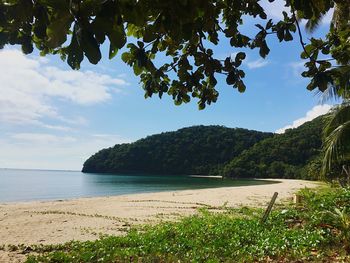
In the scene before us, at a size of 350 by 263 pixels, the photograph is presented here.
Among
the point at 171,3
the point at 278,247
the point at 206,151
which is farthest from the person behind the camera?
the point at 206,151

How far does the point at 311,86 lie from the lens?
3.24 m

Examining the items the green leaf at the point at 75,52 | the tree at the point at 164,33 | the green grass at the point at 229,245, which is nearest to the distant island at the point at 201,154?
the green grass at the point at 229,245

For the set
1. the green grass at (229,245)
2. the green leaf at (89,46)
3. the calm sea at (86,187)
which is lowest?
the green grass at (229,245)

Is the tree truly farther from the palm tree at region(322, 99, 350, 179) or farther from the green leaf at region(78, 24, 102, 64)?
the palm tree at region(322, 99, 350, 179)

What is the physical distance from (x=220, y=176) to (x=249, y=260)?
4054 inches

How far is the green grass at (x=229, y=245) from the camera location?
610 centimetres

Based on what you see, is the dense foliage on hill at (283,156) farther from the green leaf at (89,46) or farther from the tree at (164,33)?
the green leaf at (89,46)

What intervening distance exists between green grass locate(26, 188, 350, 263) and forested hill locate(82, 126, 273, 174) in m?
101

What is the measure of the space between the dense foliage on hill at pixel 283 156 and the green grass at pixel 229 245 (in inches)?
2580

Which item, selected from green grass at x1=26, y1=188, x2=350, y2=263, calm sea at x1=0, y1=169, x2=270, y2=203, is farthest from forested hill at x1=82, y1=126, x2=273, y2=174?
green grass at x1=26, y1=188, x2=350, y2=263

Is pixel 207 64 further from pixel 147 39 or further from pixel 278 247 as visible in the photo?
pixel 278 247

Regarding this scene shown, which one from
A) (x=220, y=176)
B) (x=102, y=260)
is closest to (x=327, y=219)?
(x=102, y=260)

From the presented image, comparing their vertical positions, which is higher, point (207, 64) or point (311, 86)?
point (207, 64)

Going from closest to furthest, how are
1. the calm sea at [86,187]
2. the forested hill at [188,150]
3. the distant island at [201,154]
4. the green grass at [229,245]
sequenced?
the green grass at [229,245] → the calm sea at [86,187] → the distant island at [201,154] → the forested hill at [188,150]
